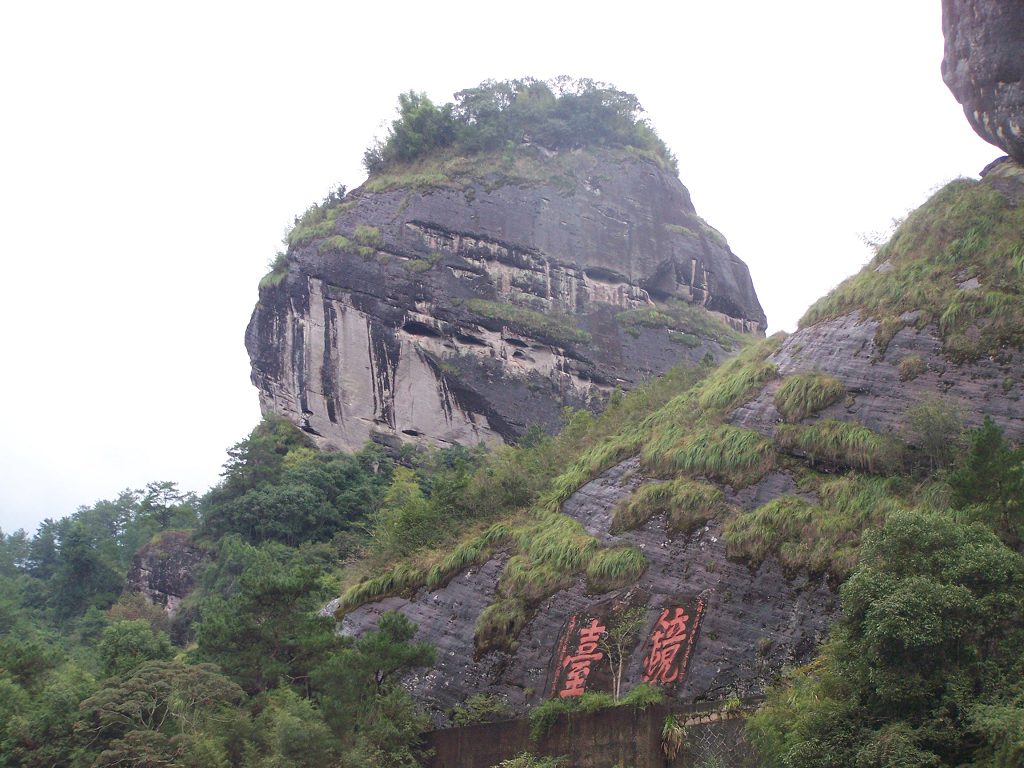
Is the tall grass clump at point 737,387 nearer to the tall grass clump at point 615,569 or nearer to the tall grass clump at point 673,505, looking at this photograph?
the tall grass clump at point 673,505

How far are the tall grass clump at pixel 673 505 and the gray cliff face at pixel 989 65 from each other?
7321 millimetres

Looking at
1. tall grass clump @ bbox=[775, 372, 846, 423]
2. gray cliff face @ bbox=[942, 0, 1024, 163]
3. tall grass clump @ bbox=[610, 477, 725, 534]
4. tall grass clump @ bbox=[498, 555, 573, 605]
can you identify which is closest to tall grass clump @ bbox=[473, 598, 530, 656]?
tall grass clump @ bbox=[498, 555, 573, 605]

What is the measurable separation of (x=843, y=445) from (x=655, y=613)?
3.38 m

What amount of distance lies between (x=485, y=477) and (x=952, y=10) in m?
10.7

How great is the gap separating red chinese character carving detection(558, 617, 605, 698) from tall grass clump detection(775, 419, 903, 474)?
3.70 metres

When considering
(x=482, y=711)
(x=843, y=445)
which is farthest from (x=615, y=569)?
(x=843, y=445)

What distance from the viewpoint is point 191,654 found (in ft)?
54.9

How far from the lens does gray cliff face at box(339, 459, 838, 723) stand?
1241cm

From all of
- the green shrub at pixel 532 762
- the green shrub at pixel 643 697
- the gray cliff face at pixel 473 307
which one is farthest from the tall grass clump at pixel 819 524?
the gray cliff face at pixel 473 307

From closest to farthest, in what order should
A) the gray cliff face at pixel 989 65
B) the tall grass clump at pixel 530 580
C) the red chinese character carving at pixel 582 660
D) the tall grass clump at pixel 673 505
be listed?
the red chinese character carving at pixel 582 660, the tall grass clump at pixel 673 505, the tall grass clump at pixel 530 580, the gray cliff face at pixel 989 65

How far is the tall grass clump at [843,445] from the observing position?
13703 mm

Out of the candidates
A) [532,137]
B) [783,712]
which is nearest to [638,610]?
[783,712]

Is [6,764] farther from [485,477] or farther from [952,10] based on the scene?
[952,10]

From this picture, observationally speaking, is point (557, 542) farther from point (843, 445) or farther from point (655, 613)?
point (843, 445)
